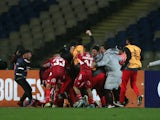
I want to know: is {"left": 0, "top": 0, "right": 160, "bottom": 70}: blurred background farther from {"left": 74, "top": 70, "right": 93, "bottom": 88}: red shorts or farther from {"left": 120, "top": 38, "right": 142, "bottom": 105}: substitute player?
{"left": 74, "top": 70, "right": 93, "bottom": 88}: red shorts

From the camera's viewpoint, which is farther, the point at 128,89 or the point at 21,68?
the point at 128,89

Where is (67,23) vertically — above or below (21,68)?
above

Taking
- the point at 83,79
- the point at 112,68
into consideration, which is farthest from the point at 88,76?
the point at 112,68

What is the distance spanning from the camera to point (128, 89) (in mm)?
15602

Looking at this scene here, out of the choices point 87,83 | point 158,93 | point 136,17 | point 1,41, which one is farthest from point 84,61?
point 1,41

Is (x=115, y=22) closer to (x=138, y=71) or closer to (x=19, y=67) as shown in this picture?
(x=138, y=71)

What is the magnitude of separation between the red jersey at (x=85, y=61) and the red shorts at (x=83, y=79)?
0.30 feet

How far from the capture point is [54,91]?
46.3 feet

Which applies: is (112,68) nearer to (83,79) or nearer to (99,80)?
(99,80)

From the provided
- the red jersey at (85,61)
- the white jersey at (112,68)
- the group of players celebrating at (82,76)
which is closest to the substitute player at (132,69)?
the group of players celebrating at (82,76)

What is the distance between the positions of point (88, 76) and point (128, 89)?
90.0 inches

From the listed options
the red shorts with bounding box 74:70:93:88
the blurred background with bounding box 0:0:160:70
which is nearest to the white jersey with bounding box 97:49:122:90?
the red shorts with bounding box 74:70:93:88

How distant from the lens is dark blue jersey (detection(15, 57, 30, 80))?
47.0ft

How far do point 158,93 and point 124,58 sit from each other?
168 cm
